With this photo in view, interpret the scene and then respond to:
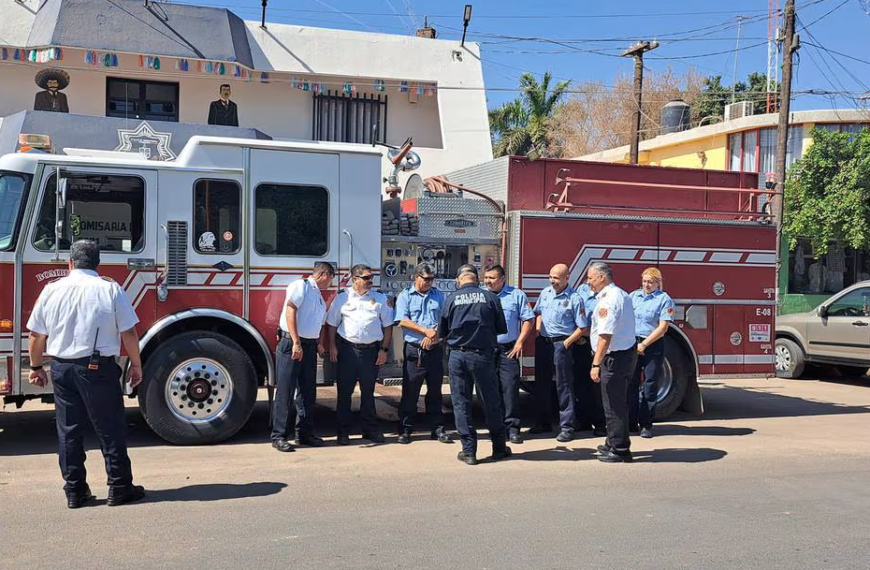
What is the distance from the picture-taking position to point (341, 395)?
7758 mm

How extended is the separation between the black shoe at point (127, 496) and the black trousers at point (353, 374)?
2356 millimetres

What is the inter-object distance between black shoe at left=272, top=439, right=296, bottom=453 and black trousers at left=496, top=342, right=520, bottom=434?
2.11 metres

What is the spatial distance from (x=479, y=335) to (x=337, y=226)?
1.93 meters

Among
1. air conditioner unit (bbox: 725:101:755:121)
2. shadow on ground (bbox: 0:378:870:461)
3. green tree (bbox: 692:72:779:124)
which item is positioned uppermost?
green tree (bbox: 692:72:779:124)

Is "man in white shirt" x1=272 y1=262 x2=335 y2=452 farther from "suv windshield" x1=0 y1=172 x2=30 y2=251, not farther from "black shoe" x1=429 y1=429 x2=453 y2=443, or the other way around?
"suv windshield" x1=0 y1=172 x2=30 y2=251

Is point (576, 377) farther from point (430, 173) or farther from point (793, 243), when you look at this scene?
point (793, 243)

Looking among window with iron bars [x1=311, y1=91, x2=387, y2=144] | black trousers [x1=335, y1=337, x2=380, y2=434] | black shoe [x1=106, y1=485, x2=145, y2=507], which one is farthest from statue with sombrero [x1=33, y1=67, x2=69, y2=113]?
black shoe [x1=106, y1=485, x2=145, y2=507]

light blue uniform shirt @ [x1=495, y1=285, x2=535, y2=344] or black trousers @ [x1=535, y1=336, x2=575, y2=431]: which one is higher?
light blue uniform shirt @ [x1=495, y1=285, x2=535, y2=344]

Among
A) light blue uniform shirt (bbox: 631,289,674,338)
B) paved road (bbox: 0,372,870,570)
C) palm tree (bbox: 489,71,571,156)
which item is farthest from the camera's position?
palm tree (bbox: 489,71,571,156)

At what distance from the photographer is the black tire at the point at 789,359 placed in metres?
13.9

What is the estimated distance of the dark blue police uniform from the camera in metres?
7.02

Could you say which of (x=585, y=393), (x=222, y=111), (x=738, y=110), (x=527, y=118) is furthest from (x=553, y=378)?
(x=527, y=118)

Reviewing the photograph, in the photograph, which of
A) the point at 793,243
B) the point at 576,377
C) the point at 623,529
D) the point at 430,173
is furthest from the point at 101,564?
the point at 793,243

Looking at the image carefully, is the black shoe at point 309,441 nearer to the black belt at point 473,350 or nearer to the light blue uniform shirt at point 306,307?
the light blue uniform shirt at point 306,307
